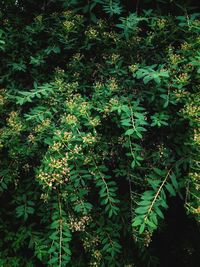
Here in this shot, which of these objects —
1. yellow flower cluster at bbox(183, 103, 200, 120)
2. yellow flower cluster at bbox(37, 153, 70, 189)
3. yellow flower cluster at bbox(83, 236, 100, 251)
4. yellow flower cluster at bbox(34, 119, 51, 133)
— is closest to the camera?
yellow flower cluster at bbox(37, 153, 70, 189)

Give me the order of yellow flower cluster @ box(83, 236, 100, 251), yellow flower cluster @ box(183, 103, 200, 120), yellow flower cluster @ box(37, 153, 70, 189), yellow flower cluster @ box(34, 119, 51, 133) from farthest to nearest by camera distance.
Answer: yellow flower cluster @ box(83, 236, 100, 251), yellow flower cluster @ box(34, 119, 51, 133), yellow flower cluster @ box(183, 103, 200, 120), yellow flower cluster @ box(37, 153, 70, 189)

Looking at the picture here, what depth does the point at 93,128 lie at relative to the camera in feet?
6.83

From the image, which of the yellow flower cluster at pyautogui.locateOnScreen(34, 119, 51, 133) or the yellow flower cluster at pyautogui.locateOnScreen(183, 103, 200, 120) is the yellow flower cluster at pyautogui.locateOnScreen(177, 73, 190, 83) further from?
the yellow flower cluster at pyautogui.locateOnScreen(34, 119, 51, 133)

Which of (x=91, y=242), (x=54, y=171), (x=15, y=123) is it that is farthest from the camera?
(x=91, y=242)

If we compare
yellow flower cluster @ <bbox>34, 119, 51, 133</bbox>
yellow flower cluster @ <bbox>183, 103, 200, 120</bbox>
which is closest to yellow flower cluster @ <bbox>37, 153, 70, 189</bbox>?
yellow flower cluster @ <bbox>34, 119, 51, 133</bbox>

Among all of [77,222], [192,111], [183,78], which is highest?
[183,78]

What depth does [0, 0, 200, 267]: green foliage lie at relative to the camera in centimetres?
209

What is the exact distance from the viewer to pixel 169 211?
2.87m

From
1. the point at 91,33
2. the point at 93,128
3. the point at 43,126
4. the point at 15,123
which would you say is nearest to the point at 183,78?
the point at 93,128

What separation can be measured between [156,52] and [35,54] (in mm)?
927

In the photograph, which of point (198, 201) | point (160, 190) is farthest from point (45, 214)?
point (198, 201)

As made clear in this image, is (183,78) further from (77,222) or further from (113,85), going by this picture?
(77,222)

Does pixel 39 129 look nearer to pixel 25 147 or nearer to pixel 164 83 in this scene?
pixel 25 147

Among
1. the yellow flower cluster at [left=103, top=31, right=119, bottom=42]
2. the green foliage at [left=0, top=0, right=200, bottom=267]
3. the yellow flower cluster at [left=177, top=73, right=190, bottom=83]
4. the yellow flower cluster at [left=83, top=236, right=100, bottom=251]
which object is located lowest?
the yellow flower cluster at [left=83, top=236, right=100, bottom=251]
